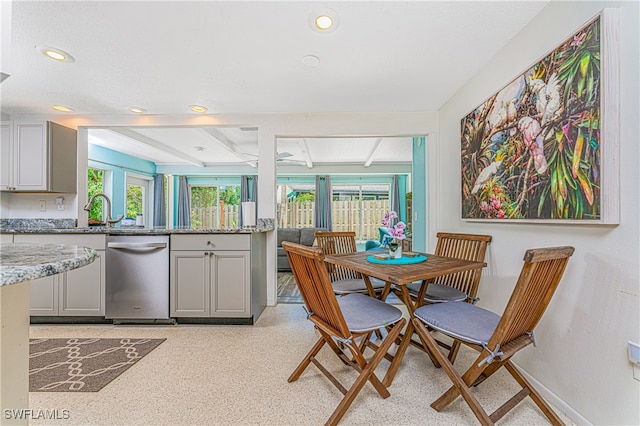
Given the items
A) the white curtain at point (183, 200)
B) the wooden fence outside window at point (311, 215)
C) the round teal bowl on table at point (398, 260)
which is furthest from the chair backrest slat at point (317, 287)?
the white curtain at point (183, 200)

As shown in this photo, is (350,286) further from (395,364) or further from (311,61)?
(311,61)

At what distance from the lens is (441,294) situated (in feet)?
6.34

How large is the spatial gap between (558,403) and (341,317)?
1.32 meters

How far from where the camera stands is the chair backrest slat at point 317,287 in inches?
49.5

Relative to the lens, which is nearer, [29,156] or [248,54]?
[248,54]

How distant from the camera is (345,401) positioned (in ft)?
4.36

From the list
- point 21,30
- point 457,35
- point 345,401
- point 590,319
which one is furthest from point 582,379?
point 21,30

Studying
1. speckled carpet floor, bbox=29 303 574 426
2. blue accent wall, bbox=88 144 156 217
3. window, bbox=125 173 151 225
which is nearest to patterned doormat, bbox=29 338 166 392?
speckled carpet floor, bbox=29 303 574 426

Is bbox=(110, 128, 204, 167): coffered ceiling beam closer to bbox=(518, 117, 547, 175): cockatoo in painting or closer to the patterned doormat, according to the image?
the patterned doormat

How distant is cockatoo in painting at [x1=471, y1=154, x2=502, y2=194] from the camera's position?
1.90m

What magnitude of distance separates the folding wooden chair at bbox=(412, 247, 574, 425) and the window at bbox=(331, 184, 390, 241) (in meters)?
5.87

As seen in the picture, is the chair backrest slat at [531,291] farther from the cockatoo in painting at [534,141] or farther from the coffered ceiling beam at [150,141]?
the coffered ceiling beam at [150,141]

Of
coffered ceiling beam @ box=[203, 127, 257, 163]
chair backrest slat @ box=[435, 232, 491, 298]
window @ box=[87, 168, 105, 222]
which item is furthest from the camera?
window @ box=[87, 168, 105, 222]

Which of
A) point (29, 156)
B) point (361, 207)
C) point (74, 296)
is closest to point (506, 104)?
point (74, 296)
